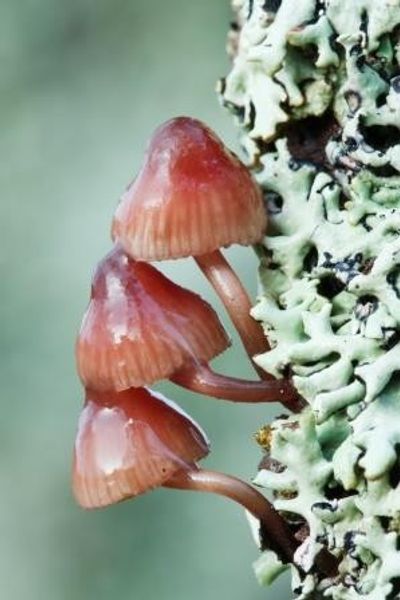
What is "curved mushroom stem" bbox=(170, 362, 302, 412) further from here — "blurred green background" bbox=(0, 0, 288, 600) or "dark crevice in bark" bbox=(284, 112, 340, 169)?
"blurred green background" bbox=(0, 0, 288, 600)

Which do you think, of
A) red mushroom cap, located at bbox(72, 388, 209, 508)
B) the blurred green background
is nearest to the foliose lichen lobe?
red mushroom cap, located at bbox(72, 388, 209, 508)

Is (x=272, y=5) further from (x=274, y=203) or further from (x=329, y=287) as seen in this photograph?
(x=329, y=287)

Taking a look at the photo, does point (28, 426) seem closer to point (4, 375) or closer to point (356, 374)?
point (4, 375)

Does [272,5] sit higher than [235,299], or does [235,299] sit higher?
[272,5]

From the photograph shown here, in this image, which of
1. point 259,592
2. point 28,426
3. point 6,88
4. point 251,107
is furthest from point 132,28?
point 251,107

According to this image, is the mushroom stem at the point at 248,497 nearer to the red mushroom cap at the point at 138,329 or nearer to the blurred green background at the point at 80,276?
the red mushroom cap at the point at 138,329

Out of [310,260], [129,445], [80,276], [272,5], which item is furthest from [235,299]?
[80,276]
